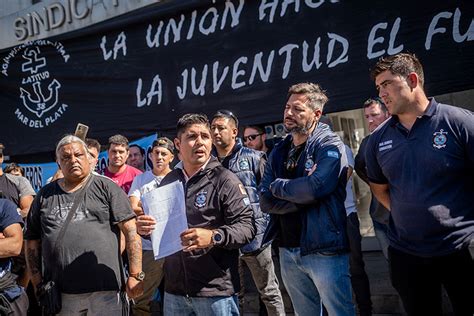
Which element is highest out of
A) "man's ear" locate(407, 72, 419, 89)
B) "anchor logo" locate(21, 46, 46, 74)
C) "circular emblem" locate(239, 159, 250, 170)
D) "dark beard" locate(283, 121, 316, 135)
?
"anchor logo" locate(21, 46, 46, 74)

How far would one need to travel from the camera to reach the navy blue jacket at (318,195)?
2725mm

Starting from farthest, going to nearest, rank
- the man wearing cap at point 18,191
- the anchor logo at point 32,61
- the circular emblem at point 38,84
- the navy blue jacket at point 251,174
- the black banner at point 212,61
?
the anchor logo at point 32,61
the circular emblem at point 38,84
the man wearing cap at point 18,191
the black banner at point 212,61
the navy blue jacket at point 251,174

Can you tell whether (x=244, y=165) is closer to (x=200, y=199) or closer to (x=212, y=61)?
(x=200, y=199)

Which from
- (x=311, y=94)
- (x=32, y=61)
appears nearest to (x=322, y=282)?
(x=311, y=94)

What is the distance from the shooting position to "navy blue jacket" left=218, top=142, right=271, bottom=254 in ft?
13.1

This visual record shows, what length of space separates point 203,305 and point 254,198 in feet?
5.19

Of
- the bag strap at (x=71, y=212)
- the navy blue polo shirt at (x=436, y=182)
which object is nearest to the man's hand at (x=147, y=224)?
the bag strap at (x=71, y=212)

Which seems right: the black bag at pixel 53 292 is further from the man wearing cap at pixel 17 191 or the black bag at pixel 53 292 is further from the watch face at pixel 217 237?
the man wearing cap at pixel 17 191

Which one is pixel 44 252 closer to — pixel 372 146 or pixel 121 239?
pixel 121 239

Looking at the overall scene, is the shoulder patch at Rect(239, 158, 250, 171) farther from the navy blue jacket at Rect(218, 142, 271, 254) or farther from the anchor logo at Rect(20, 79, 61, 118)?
the anchor logo at Rect(20, 79, 61, 118)

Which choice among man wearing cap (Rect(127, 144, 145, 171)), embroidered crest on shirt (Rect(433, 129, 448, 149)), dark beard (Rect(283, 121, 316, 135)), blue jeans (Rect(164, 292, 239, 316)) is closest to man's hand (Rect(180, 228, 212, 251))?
blue jeans (Rect(164, 292, 239, 316))

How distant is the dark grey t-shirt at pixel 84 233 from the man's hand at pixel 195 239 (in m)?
0.88

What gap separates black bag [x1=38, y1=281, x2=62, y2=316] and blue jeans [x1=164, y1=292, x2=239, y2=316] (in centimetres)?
89

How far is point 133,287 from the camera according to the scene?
305 centimetres
